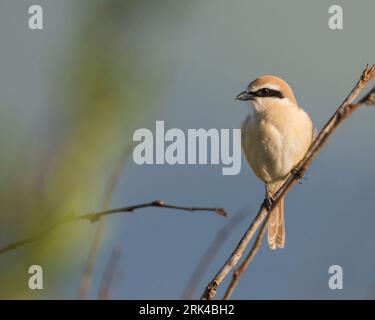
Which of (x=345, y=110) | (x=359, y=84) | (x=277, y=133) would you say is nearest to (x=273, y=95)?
(x=277, y=133)

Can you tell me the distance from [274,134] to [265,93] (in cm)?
29

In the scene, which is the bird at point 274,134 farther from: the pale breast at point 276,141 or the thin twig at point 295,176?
the thin twig at point 295,176

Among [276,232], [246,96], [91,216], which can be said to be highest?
[246,96]

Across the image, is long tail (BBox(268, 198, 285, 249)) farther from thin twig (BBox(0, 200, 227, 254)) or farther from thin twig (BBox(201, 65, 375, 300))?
thin twig (BBox(0, 200, 227, 254))

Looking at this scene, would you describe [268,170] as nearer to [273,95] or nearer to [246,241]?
[273,95]

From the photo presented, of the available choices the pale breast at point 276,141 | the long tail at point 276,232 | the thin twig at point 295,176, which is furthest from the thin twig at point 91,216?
the long tail at point 276,232

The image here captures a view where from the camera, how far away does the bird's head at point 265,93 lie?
14.1ft

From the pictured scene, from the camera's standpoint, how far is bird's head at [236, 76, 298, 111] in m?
4.31

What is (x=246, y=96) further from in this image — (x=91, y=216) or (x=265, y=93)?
(x=91, y=216)

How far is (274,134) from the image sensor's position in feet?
13.9

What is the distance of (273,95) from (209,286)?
9.62ft

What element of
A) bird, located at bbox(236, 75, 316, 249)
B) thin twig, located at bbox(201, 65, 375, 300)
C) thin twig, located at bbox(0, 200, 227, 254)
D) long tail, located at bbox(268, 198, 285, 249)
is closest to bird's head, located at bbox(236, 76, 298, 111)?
bird, located at bbox(236, 75, 316, 249)

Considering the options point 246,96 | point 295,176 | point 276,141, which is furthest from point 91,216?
point 246,96

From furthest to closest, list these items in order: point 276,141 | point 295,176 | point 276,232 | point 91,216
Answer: point 276,232, point 276,141, point 295,176, point 91,216
